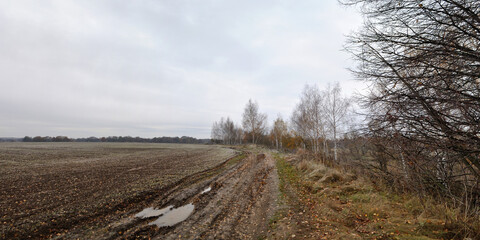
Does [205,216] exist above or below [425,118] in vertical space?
below

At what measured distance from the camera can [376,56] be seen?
193 inches

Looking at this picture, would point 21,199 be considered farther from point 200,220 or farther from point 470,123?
point 470,123

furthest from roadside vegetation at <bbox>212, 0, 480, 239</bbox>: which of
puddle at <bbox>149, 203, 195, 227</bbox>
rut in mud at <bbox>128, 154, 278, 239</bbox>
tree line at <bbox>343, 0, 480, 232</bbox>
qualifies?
puddle at <bbox>149, 203, 195, 227</bbox>

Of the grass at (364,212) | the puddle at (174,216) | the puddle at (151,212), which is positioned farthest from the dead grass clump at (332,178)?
the puddle at (151,212)

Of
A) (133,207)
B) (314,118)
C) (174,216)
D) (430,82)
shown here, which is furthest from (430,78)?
(314,118)

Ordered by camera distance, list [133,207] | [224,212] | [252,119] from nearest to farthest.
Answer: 1. [224,212]
2. [133,207]
3. [252,119]

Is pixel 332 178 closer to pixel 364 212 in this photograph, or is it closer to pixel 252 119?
pixel 364 212

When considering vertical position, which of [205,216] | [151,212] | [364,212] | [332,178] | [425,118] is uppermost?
[425,118]

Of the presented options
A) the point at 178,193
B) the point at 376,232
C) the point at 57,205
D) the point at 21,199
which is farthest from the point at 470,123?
the point at 21,199

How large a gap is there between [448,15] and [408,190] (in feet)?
24.8

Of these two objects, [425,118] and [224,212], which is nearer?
[425,118]

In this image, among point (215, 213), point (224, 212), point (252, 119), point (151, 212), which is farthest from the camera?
point (252, 119)

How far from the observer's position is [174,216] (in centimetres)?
811

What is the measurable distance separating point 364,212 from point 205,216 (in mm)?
6132
